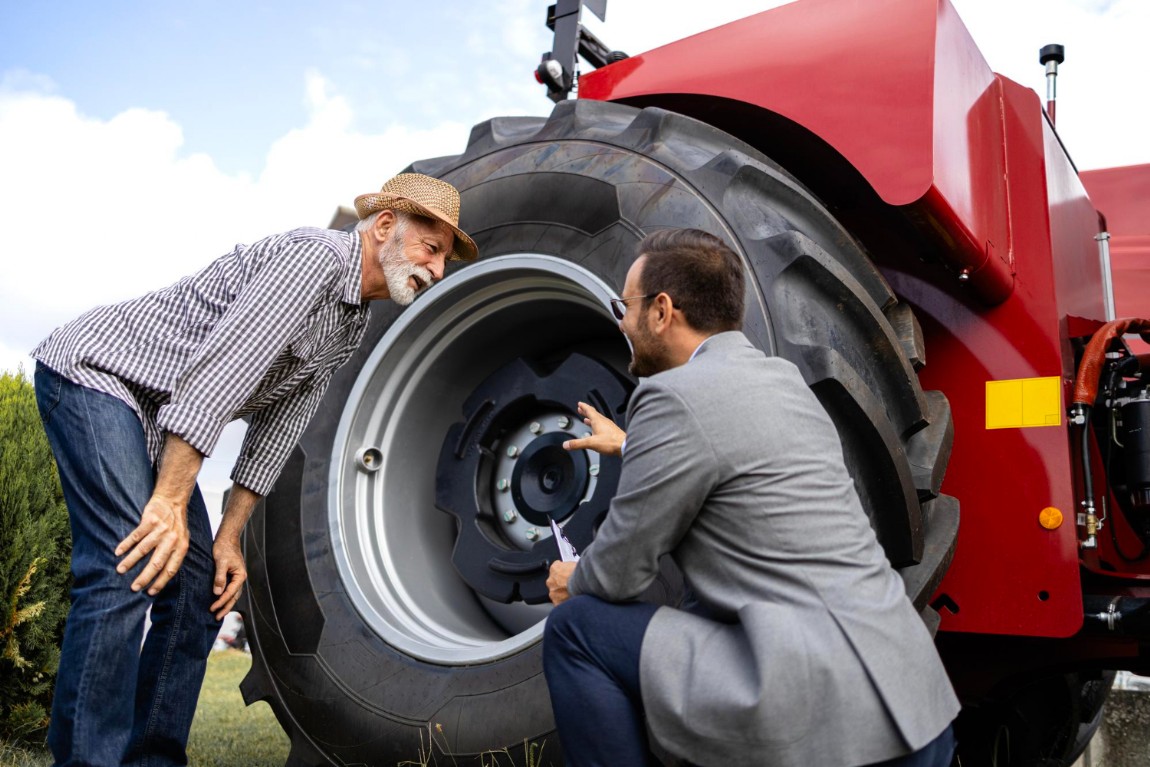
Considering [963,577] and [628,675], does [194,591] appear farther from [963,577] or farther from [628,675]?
[963,577]

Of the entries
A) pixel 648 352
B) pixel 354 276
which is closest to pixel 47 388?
pixel 354 276

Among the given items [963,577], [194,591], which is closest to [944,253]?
[963,577]

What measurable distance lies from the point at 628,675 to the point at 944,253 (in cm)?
126

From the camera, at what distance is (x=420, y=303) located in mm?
2701

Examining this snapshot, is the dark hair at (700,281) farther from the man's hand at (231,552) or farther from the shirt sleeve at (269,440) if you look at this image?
the man's hand at (231,552)

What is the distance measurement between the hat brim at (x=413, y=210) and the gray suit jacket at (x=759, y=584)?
927 millimetres

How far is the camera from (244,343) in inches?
83.7

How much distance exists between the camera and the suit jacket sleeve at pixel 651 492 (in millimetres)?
1564

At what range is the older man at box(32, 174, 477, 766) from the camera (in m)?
2.03

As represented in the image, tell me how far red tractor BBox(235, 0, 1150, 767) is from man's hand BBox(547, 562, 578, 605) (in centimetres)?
21

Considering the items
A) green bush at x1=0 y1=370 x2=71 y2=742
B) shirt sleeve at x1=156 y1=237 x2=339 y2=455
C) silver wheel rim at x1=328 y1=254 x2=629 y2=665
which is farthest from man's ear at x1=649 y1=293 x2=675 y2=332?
green bush at x1=0 y1=370 x2=71 y2=742

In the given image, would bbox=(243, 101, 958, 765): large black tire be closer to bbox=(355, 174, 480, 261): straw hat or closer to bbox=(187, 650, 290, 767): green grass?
bbox=(355, 174, 480, 261): straw hat

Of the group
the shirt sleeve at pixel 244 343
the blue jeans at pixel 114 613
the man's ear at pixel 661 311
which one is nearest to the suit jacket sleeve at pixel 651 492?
the man's ear at pixel 661 311

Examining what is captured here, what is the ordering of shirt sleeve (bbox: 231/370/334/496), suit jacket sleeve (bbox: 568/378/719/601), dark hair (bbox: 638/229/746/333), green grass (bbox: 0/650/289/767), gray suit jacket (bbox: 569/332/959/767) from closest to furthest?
gray suit jacket (bbox: 569/332/959/767) < suit jacket sleeve (bbox: 568/378/719/601) < dark hair (bbox: 638/229/746/333) < shirt sleeve (bbox: 231/370/334/496) < green grass (bbox: 0/650/289/767)
